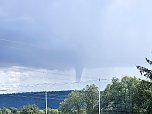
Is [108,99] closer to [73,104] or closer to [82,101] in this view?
[82,101]

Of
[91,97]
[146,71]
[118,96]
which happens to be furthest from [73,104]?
[146,71]

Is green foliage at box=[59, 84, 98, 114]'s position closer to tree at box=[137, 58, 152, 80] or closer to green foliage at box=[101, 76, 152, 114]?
green foliage at box=[101, 76, 152, 114]

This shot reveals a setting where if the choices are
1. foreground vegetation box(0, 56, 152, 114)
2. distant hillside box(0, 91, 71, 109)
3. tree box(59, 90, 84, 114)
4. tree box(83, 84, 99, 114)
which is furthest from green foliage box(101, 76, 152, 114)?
distant hillside box(0, 91, 71, 109)

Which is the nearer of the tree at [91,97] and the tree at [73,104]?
the tree at [91,97]

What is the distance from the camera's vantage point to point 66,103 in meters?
71.4

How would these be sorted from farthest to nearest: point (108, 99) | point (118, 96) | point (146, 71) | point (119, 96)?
point (108, 99)
point (118, 96)
point (119, 96)
point (146, 71)

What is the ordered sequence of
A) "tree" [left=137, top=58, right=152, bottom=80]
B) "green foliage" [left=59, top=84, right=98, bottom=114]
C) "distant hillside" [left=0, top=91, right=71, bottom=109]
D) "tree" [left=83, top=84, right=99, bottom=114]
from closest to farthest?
"tree" [left=137, top=58, right=152, bottom=80] → "tree" [left=83, top=84, right=99, bottom=114] → "green foliage" [left=59, top=84, right=98, bottom=114] → "distant hillside" [left=0, top=91, right=71, bottom=109]

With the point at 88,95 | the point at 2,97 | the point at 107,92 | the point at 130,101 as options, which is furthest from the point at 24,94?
the point at 130,101

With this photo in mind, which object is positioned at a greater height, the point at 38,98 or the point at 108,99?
the point at 38,98

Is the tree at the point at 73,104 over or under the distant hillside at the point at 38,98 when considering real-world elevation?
under

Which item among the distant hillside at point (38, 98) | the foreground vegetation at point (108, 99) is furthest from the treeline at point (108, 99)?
the distant hillside at point (38, 98)

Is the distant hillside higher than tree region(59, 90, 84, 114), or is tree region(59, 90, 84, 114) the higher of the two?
the distant hillside

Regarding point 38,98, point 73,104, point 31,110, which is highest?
point 38,98

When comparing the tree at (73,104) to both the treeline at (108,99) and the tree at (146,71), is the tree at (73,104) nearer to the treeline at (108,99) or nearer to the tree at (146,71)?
the treeline at (108,99)
